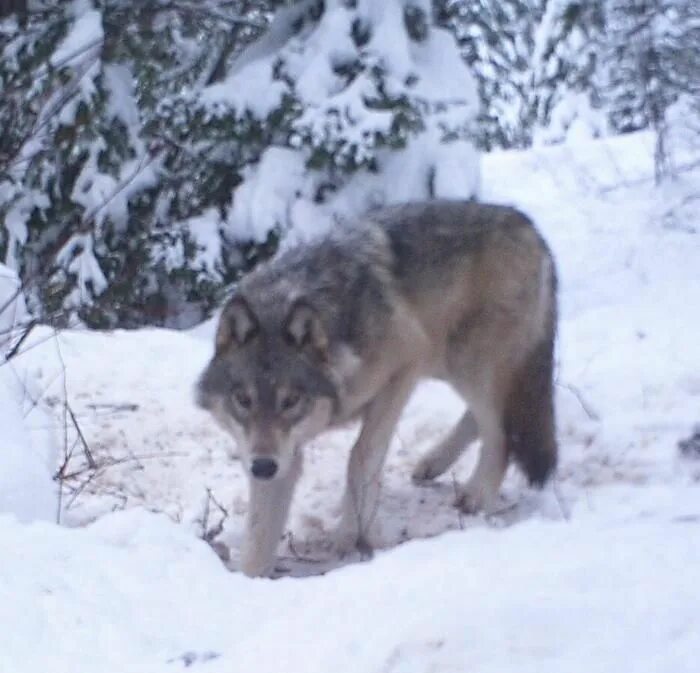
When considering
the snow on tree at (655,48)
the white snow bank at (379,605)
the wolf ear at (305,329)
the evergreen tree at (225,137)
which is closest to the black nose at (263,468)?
the wolf ear at (305,329)

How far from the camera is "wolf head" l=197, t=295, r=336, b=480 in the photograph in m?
4.71

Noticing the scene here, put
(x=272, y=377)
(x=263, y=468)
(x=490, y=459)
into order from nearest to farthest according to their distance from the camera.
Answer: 1. (x=263, y=468)
2. (x=272, y=377)
3. (x=490, y=459)

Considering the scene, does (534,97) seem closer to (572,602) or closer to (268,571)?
(268,571)

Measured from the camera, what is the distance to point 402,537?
5.20 metres

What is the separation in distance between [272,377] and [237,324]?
29 cm

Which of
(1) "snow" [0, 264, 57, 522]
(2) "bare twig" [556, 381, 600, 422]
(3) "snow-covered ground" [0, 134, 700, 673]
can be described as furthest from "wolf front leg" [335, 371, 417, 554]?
(1) "snow" [0, 264, 57, 522]

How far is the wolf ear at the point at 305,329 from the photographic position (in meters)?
4.74

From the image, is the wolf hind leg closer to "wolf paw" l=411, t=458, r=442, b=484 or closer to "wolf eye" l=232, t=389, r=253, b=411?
"wolf paw" l=411, t=458, r=442, b=484

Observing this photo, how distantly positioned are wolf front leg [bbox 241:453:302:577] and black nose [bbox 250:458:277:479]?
0.54 ft

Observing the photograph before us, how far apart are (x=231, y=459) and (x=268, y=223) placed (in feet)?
10.3

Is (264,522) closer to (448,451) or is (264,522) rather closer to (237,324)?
(237,324)

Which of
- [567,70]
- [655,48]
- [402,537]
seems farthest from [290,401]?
[567,70]

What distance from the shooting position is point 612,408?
6035 millimetres

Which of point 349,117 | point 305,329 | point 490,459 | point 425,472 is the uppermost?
point 305,329
